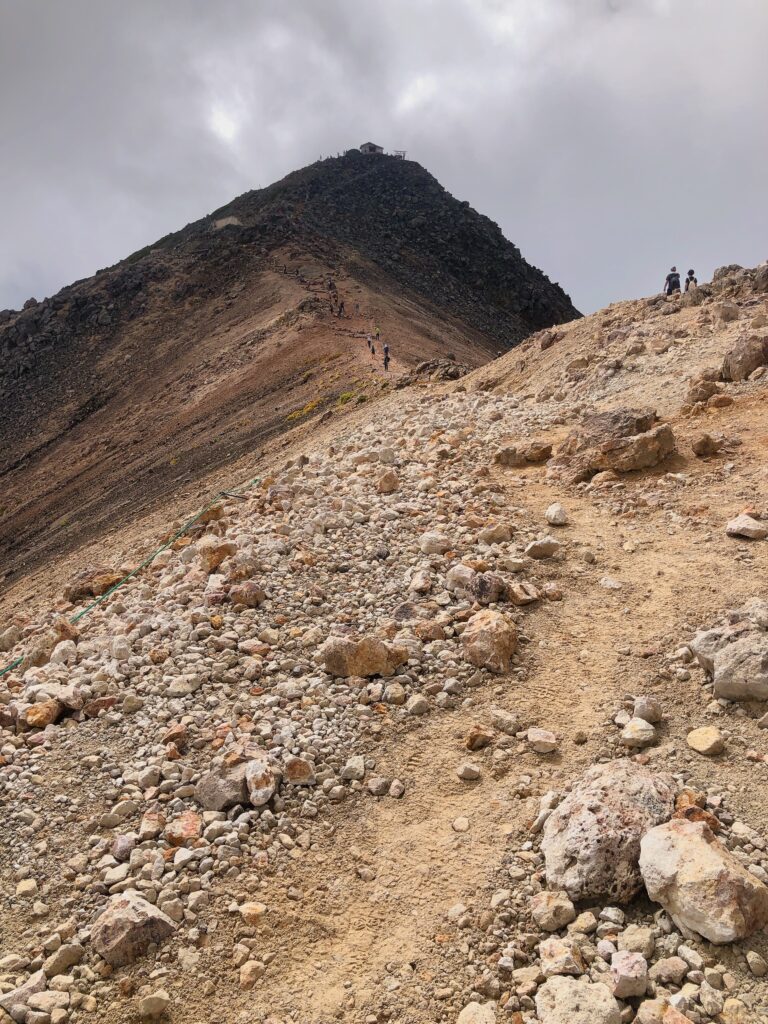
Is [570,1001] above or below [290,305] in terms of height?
below

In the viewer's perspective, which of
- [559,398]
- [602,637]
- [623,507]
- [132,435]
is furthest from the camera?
[132,435]

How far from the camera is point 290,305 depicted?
34.5 meters

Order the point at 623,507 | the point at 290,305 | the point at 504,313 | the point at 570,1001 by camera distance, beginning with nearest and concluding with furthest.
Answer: the point at 570,1001 → the point at 623,507 → the point at 290,305 → the point at 504,313

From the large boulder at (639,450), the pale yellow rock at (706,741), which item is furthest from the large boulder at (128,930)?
the large boulder at (639,450)

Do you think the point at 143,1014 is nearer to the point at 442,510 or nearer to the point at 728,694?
the point at 728,694

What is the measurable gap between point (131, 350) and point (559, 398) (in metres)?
31.8

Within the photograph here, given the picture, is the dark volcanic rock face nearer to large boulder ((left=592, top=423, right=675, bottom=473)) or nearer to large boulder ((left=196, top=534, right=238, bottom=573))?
large boulder ((left=592, top=423, right=675, bottom=473))

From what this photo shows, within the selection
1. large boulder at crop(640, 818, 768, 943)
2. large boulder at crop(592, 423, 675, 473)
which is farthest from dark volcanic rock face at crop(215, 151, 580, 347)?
large boulder at crop(640, 818, 768, 943)

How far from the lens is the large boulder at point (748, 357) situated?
10.5 meters

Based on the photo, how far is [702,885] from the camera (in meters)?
3.32

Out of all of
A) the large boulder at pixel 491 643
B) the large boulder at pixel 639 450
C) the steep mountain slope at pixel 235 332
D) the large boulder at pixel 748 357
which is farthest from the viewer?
the steep mountain slope at pixel 235 332

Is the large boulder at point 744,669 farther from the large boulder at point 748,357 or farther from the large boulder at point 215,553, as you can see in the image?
the large boulder at point 748,357

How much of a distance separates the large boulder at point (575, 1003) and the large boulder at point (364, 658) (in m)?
2.83

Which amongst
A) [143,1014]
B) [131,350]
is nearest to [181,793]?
[143,1014]
